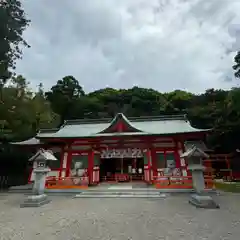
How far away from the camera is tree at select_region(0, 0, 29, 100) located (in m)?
12.5

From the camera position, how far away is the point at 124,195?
34.6 feet

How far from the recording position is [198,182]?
8.77 m

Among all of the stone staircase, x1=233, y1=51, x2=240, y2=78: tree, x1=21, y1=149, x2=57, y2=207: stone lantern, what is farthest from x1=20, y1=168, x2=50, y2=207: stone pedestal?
x1=233, y1=51, x2=240, y2=78: tree

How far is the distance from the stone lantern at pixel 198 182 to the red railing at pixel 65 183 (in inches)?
241

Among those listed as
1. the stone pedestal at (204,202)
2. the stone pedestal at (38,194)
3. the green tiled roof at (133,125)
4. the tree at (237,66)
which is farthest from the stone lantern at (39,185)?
the tree at (237,66)

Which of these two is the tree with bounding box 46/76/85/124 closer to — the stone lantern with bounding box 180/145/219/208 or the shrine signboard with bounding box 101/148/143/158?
the shrine signboard with bounding box 101/148/143/158

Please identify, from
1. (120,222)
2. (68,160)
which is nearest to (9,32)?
(68,160)

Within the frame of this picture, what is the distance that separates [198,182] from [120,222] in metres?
4.12

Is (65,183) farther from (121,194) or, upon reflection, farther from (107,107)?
(107,107)

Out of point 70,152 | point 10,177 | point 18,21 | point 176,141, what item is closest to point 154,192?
point 176,141

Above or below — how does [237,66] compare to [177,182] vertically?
above

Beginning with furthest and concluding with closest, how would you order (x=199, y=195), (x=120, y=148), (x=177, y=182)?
(x=120, y=148), (x=177, y=182), (x=199, y=195)

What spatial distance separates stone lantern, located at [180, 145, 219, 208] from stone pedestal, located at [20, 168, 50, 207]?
6.10 meters

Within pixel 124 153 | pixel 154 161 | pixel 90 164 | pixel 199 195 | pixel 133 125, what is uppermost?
pixel 133 125
